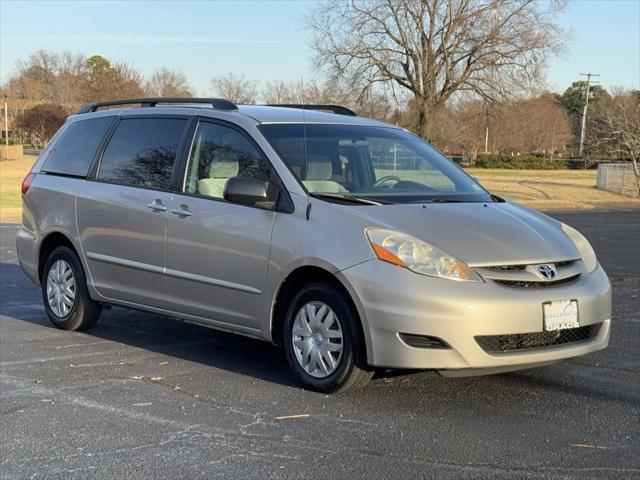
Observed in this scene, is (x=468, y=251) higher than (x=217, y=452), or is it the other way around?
(x=468, y=251)

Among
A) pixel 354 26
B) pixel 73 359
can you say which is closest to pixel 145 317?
pixel 73 359

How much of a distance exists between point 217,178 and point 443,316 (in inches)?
84.4

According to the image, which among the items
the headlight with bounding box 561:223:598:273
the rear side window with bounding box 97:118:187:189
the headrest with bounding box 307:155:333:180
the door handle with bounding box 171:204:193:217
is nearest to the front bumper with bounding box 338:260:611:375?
the headlight with bounding box 561:223:598:273

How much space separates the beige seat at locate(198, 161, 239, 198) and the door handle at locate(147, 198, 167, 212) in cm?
33

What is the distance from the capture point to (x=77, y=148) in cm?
731

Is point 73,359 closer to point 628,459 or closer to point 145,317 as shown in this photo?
point 145,317

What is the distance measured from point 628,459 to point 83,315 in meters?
4.60

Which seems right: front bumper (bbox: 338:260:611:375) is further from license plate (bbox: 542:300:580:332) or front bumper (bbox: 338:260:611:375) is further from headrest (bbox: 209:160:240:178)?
headrest (bbox: 209:160:240:178)

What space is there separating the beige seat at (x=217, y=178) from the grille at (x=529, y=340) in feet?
7.28

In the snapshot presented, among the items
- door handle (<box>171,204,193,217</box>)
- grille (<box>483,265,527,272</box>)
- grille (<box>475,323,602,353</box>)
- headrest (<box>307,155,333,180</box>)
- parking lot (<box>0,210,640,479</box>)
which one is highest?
headrest (<box>307,155,333,180</box>)

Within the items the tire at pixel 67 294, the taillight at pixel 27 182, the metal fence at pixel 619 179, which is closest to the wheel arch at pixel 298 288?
the tire at pixel 67 294

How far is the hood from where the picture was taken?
16.2 ft

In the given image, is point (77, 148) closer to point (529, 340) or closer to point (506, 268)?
point (506, 268)

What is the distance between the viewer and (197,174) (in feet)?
20.1
